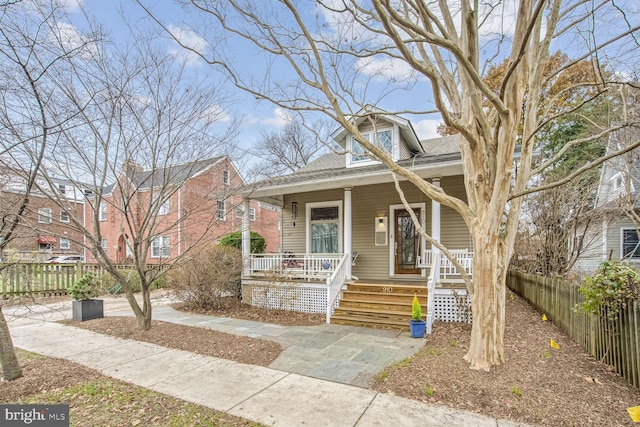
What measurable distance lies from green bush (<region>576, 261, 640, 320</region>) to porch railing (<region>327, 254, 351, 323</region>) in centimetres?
467

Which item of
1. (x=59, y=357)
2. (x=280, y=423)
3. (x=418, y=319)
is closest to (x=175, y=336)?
(x=59, y=357)

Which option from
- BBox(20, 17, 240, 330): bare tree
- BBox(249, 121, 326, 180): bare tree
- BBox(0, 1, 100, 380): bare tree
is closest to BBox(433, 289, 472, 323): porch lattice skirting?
BBox(20, 17, 240, 330): bare tree

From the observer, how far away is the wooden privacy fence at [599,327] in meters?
3.67

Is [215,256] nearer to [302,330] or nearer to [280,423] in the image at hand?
[302,330]

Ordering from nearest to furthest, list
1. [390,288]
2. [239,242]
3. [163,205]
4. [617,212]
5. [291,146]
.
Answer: [390,288], [163,205], [617,212], [239,242], [291,146]

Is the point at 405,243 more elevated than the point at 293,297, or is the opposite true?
the point at 405,243

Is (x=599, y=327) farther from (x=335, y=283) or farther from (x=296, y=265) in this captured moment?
(x=296, y=265)

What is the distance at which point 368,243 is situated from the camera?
9.80 m

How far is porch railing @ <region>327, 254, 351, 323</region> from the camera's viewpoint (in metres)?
7.44

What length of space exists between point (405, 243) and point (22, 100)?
28.6 ft

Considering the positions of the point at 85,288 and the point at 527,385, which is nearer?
the point at 527,385

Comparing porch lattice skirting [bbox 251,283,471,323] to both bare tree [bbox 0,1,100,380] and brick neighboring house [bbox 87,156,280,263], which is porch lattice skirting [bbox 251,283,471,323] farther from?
bare tree [bbox 0,1,100,380]

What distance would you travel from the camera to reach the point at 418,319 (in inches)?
235

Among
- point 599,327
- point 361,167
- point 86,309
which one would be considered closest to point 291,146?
point 361,167
